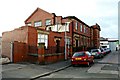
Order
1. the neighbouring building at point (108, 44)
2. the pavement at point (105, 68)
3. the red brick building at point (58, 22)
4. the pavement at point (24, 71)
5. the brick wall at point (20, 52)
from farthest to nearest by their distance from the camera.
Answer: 1. the neighbouring building at point (108, 44)
2. the red brick building at point (58, 22)
3. the brick wall at point (20, 52)
4. the pavement at point (105, 68)
5. the pavement at point (24, 71)

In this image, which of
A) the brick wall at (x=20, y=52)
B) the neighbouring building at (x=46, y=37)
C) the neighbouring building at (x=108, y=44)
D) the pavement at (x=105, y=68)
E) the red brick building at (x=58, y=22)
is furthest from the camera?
the neighbouring building at (x=108, y=44)

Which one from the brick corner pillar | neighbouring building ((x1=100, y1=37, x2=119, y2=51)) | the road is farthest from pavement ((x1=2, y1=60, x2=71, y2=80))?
neighbouring building ((x1=100, y1=37, x2=119, y2=51))

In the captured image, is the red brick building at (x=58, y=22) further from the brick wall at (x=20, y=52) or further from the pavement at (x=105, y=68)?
the brick wall at (x=20, y=52)

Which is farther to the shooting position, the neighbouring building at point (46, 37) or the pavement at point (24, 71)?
the neighbouring building at point (46, 37)

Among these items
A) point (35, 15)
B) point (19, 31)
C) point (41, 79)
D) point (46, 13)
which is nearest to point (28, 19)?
point (35, 15)

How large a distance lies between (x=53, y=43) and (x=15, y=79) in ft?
57.5

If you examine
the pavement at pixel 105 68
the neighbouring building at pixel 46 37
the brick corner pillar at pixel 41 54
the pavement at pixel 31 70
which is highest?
the neighbouring building at pixel 46 37

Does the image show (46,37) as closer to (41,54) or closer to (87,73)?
(41,54)

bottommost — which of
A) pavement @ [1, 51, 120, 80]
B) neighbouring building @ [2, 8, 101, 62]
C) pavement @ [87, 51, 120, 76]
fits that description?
pavement @ [87, 51, 120, 76]

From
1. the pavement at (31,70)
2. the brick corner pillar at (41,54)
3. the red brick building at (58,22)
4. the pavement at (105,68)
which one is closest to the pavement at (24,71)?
the pavement at (31,70)

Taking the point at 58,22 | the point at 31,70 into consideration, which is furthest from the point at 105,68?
the point at 58,22

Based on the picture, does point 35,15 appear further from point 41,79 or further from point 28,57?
point 41,79

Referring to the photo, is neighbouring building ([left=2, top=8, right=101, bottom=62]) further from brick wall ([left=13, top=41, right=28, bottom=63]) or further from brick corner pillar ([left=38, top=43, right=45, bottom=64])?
brick wall ([left=13, top=41, right=28, bottom=63])

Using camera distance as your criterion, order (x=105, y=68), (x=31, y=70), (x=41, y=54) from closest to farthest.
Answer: (x=31, y=70)
(x=105, y=68)
(x=41, y=54)
